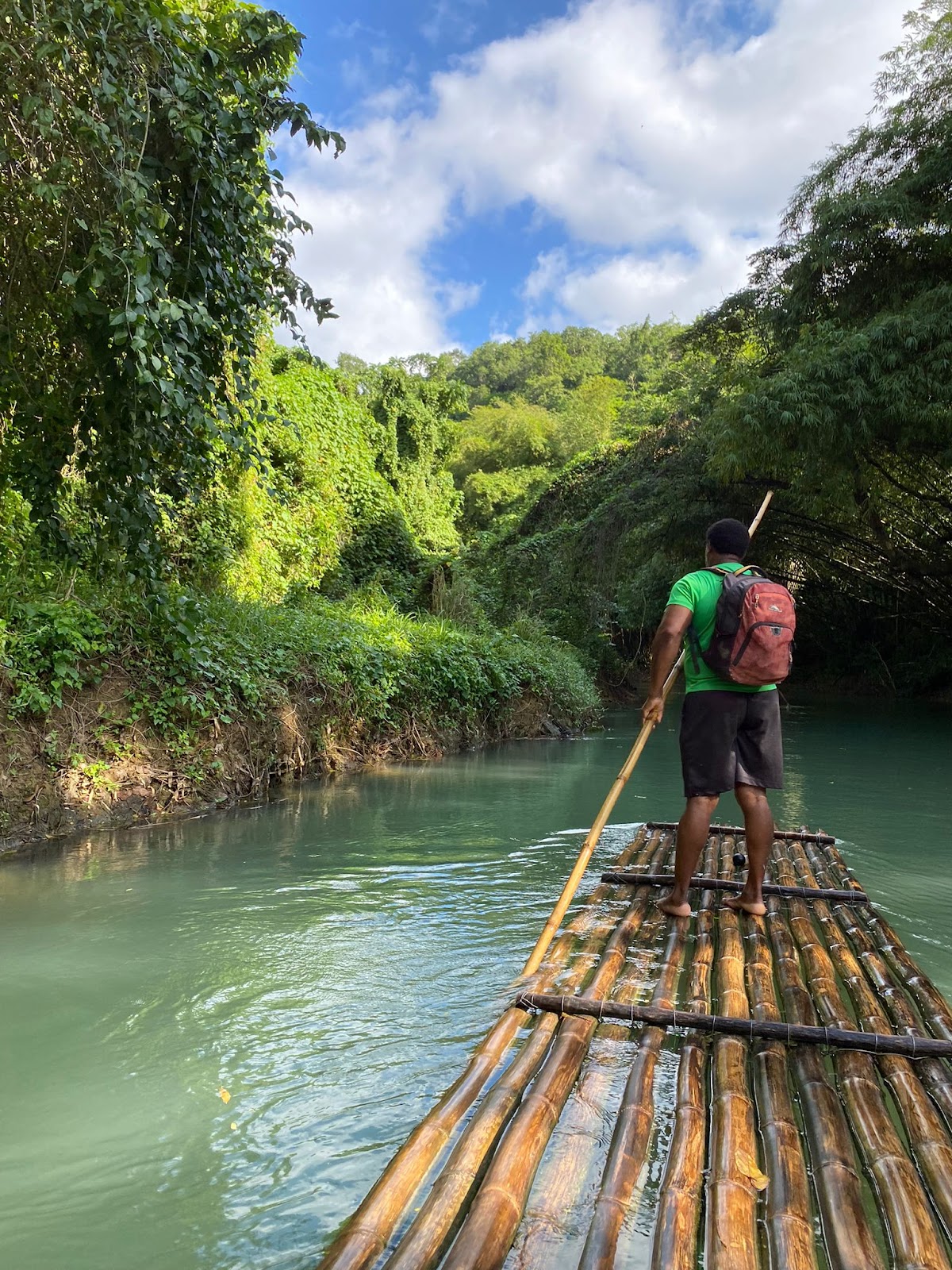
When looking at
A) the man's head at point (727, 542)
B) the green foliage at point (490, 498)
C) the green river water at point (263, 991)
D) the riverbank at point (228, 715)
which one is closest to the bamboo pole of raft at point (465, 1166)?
the green river water at point (263, 991)

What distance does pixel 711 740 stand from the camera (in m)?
3.35

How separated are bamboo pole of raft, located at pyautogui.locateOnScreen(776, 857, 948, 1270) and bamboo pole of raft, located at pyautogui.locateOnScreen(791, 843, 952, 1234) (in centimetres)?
3

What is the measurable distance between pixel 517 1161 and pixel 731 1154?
18.2 inches

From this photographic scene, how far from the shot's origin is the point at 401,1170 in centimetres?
175

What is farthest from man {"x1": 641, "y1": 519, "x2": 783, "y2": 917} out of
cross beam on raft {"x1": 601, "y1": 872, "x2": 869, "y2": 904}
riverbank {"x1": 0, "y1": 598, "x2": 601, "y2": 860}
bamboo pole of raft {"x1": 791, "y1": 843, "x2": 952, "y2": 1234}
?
riverbank {"x1": 0, "y1": 598, "x2": 601, "y2": 860}

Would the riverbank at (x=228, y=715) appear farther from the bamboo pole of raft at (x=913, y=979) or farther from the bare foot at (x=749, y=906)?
the bamboo pole of raft at (x=913, y=979)

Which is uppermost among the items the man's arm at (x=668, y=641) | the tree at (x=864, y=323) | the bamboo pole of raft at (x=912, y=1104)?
the tree at (x=864, y=323)

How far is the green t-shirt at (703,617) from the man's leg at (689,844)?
0.43 meters

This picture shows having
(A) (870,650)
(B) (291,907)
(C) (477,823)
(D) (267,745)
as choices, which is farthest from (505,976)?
(A) (870,650)

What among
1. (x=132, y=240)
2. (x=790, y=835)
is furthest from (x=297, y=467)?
(x=790, y=835)

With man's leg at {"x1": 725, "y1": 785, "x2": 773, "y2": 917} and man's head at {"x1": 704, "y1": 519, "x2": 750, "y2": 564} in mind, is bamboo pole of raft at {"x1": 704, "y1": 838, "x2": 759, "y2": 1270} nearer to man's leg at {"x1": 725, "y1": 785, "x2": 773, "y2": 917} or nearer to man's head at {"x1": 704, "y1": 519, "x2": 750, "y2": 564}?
man's leg at {"x1": 725, "y1": 785, "x2": 773, "y2": 917}

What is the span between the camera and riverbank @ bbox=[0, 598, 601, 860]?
18.1 feet

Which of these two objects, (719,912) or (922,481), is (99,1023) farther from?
(922,481)

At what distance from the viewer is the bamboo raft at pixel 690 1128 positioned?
160 cm
